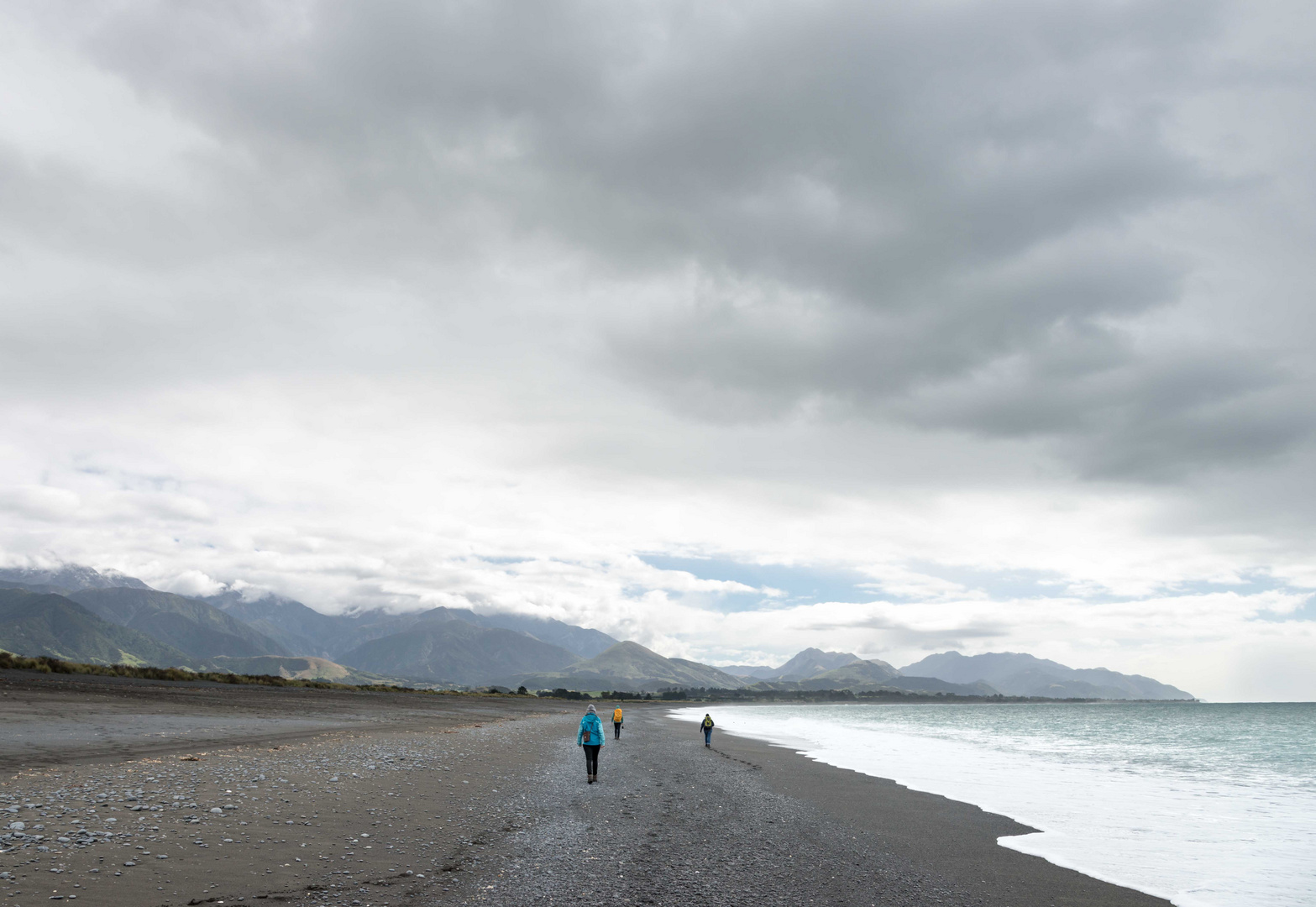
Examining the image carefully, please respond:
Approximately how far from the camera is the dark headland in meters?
10.9

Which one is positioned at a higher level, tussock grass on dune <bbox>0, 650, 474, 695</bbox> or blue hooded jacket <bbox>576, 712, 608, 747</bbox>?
blue hooded jacket <bbox>576, 712, 608, 747</bbox>

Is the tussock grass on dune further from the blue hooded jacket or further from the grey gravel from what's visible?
the grey gravel

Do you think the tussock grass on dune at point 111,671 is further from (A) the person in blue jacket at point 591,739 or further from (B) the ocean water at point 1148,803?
(B) the ocean water at point 1148,803

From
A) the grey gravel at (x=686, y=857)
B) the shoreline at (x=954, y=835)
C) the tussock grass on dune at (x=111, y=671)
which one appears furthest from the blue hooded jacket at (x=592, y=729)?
the tussock grass on dune at (x=111, y=671)

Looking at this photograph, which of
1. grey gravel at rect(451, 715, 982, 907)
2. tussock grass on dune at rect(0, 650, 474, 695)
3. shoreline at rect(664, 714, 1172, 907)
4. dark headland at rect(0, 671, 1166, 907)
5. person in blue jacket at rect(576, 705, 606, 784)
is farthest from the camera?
tussock grass on dune at rect(0, 650, 474, 695)

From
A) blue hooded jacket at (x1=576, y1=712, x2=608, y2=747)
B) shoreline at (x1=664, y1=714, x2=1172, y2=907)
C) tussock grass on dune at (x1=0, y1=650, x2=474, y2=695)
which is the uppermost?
blue hooded jacket at (x1=576, y1=712, x2=608, y2=747)

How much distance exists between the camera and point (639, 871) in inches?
505

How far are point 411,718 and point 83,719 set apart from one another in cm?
2901

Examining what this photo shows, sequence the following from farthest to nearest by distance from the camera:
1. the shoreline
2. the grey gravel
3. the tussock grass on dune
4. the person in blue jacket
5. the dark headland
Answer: the tussock grass on dune, the person in blue jacket, the shoreline, the grey gravel, the dark headland

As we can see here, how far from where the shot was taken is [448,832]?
15211mm

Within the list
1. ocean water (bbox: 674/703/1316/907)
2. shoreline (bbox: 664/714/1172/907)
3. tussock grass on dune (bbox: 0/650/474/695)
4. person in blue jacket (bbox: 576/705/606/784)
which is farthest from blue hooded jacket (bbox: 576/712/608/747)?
tussock grass on dune (bbox: 0/650/474/695)

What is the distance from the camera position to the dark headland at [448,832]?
1093 cm

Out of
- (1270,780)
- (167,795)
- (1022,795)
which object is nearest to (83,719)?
(167,795)

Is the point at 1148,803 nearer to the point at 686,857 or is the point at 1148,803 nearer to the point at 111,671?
the point at 686,857
